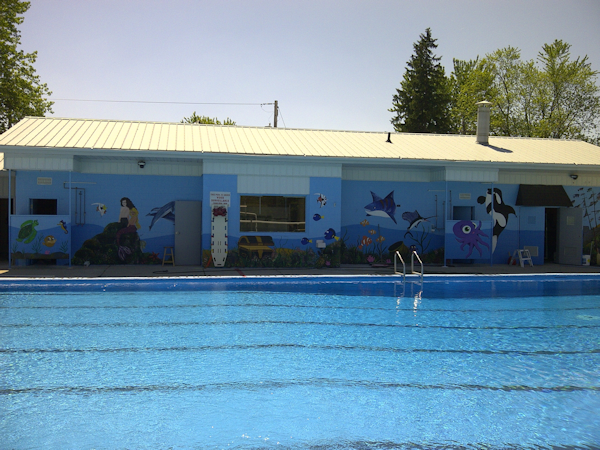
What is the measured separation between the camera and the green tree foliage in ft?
113

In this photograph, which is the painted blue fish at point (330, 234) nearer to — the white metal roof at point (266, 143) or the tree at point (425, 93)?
the white metal roof at point (266, 143)

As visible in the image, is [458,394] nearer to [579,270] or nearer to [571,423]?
[571,423]

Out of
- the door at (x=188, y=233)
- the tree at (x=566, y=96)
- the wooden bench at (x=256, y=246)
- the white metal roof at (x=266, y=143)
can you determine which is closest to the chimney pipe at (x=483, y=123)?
the white metal roof at (x=266, y=143)

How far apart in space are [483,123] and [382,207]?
5512mm

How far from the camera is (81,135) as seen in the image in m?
13.3

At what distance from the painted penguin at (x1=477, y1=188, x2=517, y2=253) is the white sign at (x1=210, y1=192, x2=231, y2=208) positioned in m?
7.78

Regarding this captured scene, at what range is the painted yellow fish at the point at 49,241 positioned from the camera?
40.5 ft

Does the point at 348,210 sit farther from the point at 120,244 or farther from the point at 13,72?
the point at 13,72

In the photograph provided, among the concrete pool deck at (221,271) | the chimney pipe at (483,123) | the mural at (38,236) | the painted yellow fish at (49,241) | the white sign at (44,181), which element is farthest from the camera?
the chimney pipe at (483,123)

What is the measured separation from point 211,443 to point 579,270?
42.7ft

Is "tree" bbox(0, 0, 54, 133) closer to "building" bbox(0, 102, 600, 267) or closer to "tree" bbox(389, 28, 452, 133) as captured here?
"building" bbox(0, 102, 600, 267)

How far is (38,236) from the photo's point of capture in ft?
Result: 40.4

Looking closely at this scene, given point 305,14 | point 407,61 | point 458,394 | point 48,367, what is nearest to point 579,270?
point 458,394

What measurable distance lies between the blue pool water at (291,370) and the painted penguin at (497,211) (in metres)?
5.13
